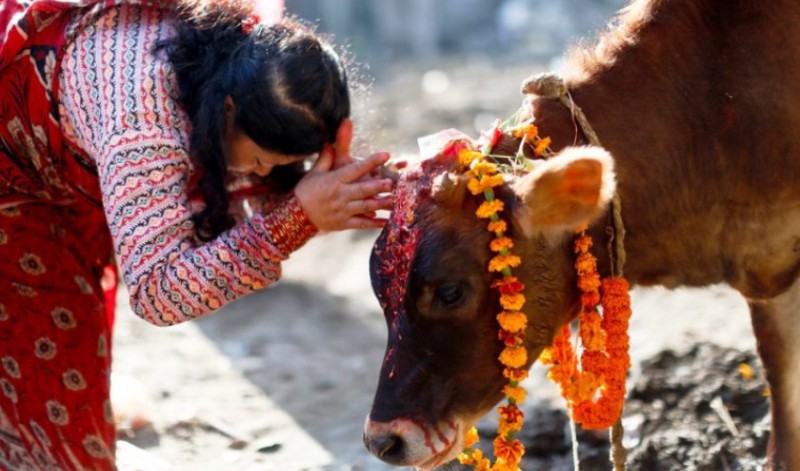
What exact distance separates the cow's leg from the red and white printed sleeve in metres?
1.47

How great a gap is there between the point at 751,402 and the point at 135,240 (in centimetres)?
219

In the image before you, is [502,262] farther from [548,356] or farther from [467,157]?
[548,356]

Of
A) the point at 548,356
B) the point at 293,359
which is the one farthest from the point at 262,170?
the point at 293,359

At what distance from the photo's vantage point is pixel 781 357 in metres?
3.53

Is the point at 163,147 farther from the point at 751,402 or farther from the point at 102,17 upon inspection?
the point at 751,402

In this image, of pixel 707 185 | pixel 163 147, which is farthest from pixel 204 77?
pixel 707 185

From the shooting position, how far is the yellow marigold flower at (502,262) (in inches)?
107

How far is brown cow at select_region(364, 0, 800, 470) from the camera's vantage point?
9.05 ft

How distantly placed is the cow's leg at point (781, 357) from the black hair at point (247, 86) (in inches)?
56.9

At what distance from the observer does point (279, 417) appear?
4.64 m

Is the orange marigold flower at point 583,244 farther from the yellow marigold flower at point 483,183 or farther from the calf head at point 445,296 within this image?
the yellow marigold flower at point 483,183

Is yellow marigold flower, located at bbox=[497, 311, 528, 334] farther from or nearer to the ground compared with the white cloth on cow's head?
nearer to the ground

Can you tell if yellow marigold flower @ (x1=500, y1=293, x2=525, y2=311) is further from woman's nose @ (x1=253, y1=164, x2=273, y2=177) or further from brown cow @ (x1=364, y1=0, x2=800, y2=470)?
woman's nose @ (x1=253, y1=164, x2=273, y2=177)

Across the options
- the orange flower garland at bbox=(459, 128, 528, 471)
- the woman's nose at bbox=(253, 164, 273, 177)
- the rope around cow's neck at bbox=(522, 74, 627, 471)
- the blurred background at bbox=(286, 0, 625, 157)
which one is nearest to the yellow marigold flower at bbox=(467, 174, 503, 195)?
the orange flower garland at bbox=(459, 128, 528, 471)
